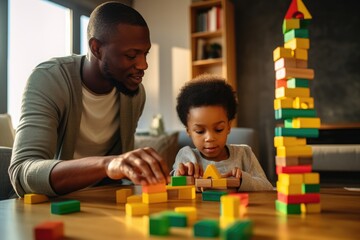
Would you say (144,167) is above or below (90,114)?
Answer: below

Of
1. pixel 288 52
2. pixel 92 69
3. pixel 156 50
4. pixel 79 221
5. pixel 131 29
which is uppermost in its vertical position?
pixel 156 50

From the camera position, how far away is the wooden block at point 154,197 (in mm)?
917

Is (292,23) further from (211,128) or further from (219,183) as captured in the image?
(211,128)

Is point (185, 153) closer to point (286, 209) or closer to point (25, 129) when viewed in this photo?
point (25, 129)

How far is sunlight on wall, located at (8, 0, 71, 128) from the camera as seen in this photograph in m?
4.23

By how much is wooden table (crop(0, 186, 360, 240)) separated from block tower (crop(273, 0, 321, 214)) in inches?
1.5

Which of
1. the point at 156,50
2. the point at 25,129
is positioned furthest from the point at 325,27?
the point at 25,129

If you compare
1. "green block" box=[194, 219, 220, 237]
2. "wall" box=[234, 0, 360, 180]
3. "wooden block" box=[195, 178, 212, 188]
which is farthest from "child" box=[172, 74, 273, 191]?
"wall" box=[234, 0, 360, 180]

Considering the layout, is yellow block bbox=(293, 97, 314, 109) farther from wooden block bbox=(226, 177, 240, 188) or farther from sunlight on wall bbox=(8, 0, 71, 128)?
sunlight on wall bbox=(8, 0, 71, 128)

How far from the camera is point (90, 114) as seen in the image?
5.38 ft

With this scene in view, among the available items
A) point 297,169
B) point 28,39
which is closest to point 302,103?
point 297,169

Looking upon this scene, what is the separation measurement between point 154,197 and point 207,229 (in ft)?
1.24

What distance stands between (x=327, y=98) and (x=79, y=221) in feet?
14.9

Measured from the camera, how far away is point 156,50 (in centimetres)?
575
